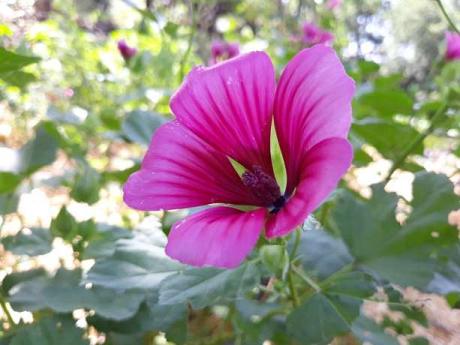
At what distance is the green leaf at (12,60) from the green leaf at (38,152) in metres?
0.32

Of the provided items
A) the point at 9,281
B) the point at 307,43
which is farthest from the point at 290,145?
the point at 307,43

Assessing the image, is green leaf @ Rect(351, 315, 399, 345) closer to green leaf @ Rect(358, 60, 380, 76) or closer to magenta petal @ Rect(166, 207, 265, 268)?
magenta petal @ Rect(166, 207, 265, 268)

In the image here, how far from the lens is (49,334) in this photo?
697mm

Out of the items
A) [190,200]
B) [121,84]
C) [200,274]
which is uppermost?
[190,200]

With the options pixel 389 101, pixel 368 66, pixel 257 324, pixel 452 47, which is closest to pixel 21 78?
pixel 257 324

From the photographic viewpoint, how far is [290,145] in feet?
1.75

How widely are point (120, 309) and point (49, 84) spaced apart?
1715 mm

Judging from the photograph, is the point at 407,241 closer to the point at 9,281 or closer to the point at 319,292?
the point at 319,292

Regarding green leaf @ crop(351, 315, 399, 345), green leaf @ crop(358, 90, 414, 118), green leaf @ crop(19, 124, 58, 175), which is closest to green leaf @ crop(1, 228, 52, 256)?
green leaf @ crop(19, 124, 58, 175)

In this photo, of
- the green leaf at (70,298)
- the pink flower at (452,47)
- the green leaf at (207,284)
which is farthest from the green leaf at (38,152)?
the pink flower at (452,47)

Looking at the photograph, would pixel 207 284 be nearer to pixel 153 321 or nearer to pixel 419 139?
pixel 153 321

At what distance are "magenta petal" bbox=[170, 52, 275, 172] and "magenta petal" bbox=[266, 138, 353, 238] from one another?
90 mm

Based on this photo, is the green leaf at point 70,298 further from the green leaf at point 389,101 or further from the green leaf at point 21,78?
the green leaf at point 389,101

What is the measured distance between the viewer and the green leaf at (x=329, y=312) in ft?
2.11
